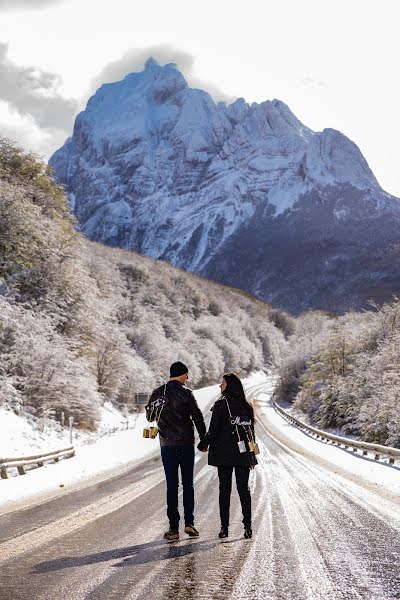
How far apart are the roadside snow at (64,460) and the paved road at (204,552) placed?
1.87 m

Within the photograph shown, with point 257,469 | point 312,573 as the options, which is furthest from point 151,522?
point 257,469

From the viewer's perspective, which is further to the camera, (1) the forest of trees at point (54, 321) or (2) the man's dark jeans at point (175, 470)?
(1) the forest of trees at point (54, 321)

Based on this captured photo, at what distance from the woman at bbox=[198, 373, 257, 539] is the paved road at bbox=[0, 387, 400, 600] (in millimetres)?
406

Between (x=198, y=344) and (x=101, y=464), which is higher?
(x=198, y=344)

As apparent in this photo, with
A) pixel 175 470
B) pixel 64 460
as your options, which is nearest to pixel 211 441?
pixel 175 470

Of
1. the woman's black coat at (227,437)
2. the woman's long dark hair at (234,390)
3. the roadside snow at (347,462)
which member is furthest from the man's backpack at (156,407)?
the roadside snow at (347,462)

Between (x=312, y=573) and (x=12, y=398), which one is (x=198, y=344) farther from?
(x=312, y=573)

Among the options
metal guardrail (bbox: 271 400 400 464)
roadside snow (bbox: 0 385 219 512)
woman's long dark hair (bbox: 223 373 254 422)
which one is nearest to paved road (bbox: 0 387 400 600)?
woman's long dark hair (bbox: 223 373 254 422)

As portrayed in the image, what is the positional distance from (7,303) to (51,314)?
387 cm

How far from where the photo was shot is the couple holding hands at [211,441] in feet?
23.1

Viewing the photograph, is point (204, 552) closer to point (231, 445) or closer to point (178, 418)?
point (231, 445)

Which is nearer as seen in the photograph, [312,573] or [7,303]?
[312,573]

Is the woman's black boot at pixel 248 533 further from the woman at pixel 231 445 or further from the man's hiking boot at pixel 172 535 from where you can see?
the man's hiking boot at pixel 172 535

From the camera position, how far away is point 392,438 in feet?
80.0
